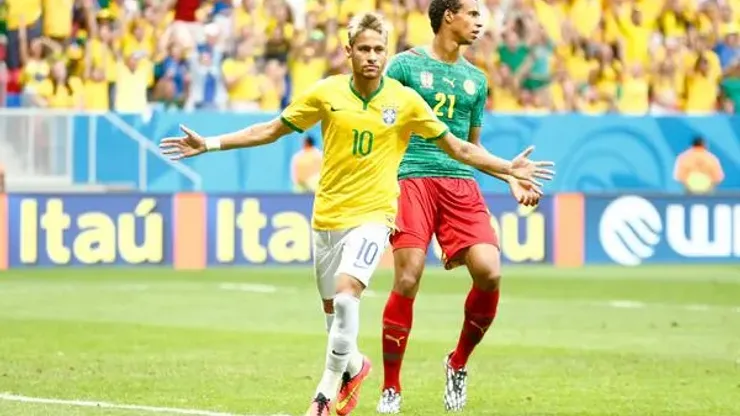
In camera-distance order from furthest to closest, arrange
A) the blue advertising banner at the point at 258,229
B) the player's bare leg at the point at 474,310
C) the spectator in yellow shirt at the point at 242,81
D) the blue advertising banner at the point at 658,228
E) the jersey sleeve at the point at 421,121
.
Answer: the spectator in yellow shirt at the point at 242,81 → the blue advertising banner at the point at 658,228 → the blue advertising banner at the point at 258,229 → the player's bare leg at the point at 474,310 → the jersey sleeve at the point at 421,121

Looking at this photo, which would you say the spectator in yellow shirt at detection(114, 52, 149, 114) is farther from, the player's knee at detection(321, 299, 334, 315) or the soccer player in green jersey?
the player's knee at detection(321, 299, 334, 315)

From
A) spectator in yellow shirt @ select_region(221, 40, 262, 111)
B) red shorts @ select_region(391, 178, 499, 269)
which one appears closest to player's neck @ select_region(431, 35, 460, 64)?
red shorts @ select_region(391, 178, 499, 269)

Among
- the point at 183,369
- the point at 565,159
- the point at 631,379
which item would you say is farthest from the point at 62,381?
the point at 565,159

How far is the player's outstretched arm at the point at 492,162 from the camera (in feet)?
32.1

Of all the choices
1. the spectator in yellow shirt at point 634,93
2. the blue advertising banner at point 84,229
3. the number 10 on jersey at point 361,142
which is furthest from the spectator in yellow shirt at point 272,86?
the number 10 on jersey at point 361,142

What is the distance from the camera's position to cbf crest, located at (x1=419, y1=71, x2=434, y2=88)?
10586 millimetres

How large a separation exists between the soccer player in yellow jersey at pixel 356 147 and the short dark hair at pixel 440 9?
101 cm

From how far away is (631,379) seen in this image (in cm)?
1227

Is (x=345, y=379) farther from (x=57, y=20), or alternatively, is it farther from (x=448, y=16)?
(x=57, y=20)

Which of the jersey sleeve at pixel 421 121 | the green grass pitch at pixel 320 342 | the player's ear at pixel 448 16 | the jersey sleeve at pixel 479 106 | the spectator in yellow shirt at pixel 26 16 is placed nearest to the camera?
the jersey sleeve at pixel 421 121

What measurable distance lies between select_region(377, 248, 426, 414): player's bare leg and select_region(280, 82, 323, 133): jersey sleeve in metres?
1.15

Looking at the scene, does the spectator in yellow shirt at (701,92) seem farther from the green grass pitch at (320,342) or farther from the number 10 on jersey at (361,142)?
the number 10 on jersey at (361,142)

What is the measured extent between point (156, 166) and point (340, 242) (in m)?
16.5

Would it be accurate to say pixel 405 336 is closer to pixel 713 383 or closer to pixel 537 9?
pixel 713 383
